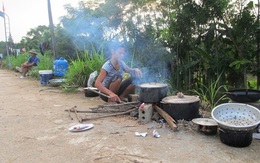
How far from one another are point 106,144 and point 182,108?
4.03ft

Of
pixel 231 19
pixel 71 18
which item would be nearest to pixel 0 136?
pixel 231 19

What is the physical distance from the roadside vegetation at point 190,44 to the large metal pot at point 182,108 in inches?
38.4

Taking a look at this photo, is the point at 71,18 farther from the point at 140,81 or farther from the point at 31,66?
the point at 140,81

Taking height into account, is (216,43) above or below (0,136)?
above

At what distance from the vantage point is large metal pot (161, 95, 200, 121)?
322 cm

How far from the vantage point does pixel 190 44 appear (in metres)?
4.52

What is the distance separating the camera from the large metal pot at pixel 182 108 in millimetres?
3225

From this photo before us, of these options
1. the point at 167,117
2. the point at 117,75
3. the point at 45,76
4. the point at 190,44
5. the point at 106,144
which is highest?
the point at 190,44

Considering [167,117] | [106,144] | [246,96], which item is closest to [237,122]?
[246,96]

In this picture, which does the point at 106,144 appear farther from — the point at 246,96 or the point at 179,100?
the point at 246,96

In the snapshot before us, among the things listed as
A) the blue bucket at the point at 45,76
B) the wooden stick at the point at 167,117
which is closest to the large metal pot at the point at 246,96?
the wooden stick at the point at 167,117

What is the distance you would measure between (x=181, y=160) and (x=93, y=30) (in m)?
6.26

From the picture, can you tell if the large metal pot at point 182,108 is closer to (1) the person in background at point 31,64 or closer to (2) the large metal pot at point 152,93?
(2) the large metal pot at point 152,93

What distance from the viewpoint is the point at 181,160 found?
7.43ft
